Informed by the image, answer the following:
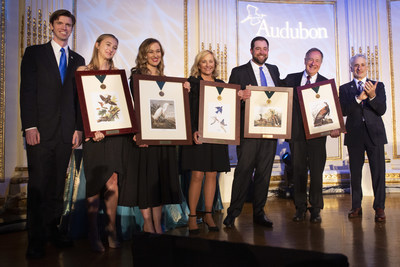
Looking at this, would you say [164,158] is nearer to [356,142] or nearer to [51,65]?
[51,65]

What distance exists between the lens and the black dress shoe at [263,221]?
132 inches

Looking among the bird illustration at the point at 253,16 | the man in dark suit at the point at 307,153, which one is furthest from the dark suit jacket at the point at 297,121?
the bird illustration at the point at 253,16

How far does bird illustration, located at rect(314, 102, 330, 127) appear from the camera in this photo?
344 centimetres

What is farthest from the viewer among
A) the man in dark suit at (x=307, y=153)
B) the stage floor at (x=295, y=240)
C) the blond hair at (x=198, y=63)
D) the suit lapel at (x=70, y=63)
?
the man in dark suit at (x=307, y=153)

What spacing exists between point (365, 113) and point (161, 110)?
2.07 metres

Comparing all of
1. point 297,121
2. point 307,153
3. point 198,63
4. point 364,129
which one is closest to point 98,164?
point 198,63

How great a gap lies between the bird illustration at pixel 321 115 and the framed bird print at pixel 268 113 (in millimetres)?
284

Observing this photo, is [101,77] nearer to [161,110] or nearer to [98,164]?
[161,110]

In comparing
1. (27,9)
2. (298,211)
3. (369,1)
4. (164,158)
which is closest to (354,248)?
(298,211)

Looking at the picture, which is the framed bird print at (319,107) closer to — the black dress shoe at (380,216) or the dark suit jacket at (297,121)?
the dark suit jacket at (297,121)

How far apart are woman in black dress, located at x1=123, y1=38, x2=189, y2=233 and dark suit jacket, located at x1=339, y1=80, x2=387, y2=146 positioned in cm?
181

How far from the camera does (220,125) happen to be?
122 inches

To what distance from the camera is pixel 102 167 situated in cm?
A: 261

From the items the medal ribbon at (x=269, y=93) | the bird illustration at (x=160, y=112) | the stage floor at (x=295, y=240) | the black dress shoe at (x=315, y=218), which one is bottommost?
the stage floor at (x=295, y=240)
